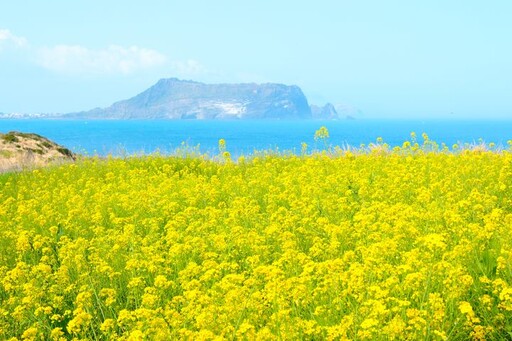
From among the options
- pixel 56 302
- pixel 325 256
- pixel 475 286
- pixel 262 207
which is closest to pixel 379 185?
pixel 262 207

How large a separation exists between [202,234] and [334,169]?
6.45 meters

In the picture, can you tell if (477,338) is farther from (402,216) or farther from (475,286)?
(402,216)

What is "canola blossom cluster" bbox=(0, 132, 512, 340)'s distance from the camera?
4883mm

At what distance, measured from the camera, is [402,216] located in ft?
23.4

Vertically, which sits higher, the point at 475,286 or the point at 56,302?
the point at 475,286

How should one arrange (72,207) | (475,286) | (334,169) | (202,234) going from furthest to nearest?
(334,169)
(72,207)
(202,234)
(475,286)

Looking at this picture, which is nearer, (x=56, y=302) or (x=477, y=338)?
(x=477, y=338)

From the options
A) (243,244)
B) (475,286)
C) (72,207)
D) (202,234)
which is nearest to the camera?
(475,286)

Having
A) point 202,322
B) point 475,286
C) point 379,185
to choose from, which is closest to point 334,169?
point 379,185

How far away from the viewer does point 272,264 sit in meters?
6.41

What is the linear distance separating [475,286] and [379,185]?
5.50 m

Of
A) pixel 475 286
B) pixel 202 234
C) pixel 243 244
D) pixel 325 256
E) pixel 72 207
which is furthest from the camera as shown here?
pixel 72 207

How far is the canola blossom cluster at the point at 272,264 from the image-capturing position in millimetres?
4883

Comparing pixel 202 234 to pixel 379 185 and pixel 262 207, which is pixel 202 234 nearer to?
pixel 262 207
